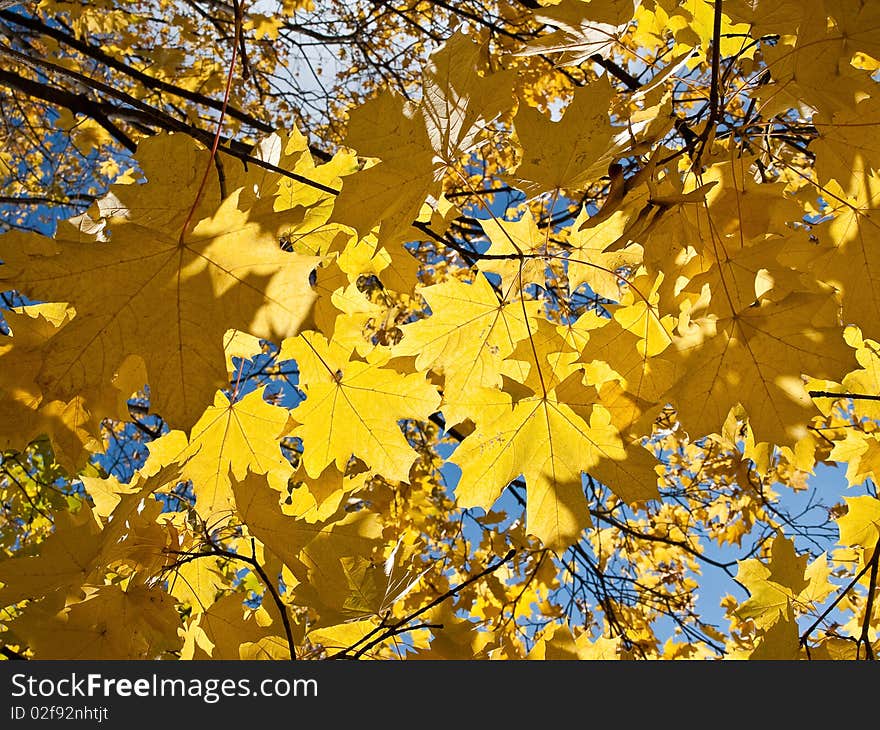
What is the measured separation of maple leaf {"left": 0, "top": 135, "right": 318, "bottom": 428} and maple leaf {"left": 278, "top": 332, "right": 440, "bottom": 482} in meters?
0.50

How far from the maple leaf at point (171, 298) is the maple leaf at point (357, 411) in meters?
0.50

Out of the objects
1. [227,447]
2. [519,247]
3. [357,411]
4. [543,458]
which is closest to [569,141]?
[519,247]

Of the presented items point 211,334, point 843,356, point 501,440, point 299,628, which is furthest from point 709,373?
point 299,628

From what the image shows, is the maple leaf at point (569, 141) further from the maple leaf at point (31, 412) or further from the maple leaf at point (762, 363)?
the maple leaf at point (31, 412)

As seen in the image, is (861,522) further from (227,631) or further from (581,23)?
(227,631)

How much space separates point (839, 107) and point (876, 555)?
1049mm

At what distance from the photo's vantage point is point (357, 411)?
5.24ft

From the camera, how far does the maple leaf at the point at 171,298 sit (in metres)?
1.04

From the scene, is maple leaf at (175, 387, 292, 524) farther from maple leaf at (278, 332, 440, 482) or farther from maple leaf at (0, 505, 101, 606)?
maple leaf at (0, 505, 101, 606)

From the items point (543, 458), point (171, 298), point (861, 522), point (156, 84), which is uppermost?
point (156, 84)

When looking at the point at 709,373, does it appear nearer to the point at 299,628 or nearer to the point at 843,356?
the point at 843,356

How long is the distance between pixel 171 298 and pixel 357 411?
0.62 metres

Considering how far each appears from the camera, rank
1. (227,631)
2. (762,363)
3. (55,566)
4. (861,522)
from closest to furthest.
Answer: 1. (762,363)
2. (55,566)
3. (227,631)
4. (861,522)

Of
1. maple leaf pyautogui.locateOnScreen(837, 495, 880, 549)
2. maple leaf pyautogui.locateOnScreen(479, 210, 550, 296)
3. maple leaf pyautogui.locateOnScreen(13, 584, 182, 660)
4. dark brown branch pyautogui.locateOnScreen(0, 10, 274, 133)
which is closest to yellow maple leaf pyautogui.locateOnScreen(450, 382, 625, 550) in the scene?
maple leaf pyautogui.locateOnScreen(479, 210, 550, 296)
